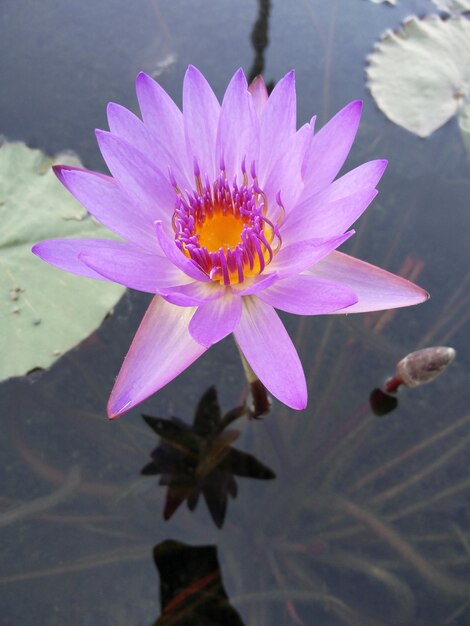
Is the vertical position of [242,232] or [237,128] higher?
[237,128]

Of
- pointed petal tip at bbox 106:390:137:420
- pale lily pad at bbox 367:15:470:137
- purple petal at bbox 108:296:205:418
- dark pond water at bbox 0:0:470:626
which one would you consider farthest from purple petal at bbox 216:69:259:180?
pale lily pad at bbox 367:15:470:137

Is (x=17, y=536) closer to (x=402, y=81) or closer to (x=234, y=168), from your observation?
(x=234, y=168)

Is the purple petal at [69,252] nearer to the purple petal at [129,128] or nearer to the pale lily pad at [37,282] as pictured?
the purple petal at [129,128]

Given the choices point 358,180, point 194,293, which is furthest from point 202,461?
point 358,180

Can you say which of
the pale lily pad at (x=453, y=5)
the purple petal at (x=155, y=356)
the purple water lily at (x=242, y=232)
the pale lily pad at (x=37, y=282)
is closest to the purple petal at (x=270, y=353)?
the purple water lily at (x=242, y=232)

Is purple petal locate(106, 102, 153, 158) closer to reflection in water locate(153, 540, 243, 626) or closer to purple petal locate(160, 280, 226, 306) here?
purple petal locate(160, 280, 226, 306)

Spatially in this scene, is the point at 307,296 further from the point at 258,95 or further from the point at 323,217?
the point at 258,95
